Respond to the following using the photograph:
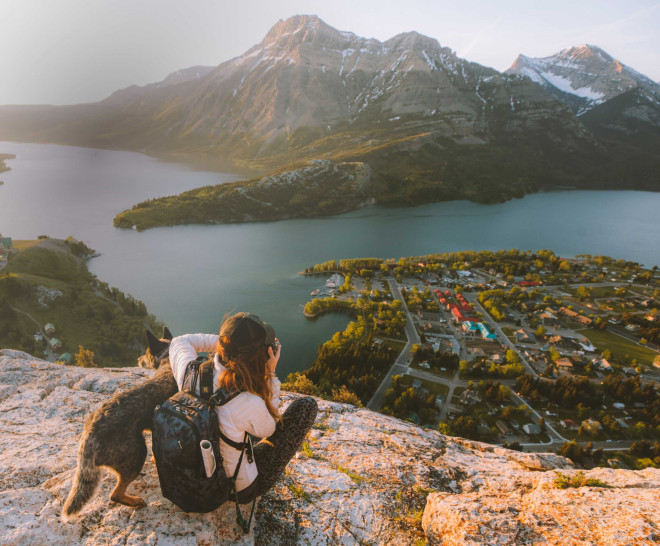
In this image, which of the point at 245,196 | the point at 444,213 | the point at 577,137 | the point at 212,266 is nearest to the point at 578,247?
the point at 444,213

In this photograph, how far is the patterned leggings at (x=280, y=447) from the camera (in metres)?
2.62

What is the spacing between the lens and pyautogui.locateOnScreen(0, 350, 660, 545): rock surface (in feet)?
6.90

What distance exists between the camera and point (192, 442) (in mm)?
2012

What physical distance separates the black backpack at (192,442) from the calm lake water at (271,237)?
2864 centimetres

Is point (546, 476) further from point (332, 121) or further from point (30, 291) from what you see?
point (332, 121)

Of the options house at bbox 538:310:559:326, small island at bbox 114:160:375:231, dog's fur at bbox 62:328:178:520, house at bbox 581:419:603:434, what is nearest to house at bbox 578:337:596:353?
house at bbox 538:310:559:326

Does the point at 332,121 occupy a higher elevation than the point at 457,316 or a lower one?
higher

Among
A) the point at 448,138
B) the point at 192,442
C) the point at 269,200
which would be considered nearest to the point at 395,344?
the point at 192,442

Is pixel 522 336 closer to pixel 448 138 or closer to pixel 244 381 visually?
pixel 244 381

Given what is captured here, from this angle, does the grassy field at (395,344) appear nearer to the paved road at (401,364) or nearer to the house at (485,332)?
the paved road at (401,364)

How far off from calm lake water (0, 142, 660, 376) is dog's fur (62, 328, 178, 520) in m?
28.5

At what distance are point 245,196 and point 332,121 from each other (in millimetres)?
124578

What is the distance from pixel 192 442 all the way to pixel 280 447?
98 cm

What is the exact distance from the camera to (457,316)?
37.2 meters
